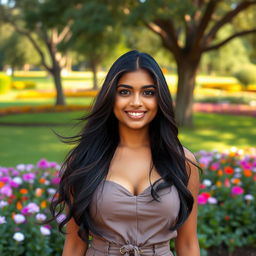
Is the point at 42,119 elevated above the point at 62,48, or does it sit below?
below

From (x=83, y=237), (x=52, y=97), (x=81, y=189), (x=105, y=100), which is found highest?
(x=105, y=100)

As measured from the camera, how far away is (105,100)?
1922mm

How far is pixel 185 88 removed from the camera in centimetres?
1413

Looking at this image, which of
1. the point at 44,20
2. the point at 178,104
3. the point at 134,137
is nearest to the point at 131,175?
the point at 134,137

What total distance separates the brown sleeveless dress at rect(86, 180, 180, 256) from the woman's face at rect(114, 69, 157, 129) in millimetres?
281

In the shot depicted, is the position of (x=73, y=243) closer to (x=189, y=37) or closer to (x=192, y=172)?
(x=192, y=172)

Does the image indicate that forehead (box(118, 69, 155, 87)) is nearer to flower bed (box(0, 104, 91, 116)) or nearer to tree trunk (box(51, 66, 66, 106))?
flower bed (box(0, 104, 91, 116))

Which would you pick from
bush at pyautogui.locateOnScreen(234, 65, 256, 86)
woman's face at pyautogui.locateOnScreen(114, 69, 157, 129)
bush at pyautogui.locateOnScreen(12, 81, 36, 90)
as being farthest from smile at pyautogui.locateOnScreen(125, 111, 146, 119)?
bush at pyautogui.locateOnScreen(12, 81, 36, 90)

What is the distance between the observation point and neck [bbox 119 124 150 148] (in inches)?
79.9

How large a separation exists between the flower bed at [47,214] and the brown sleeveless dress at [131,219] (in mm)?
1331

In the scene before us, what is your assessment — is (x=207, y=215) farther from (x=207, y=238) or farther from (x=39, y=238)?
(x=39, y=238)

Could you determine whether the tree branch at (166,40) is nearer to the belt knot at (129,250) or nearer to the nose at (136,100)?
the nose at (136,100)

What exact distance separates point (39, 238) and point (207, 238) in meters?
1.53

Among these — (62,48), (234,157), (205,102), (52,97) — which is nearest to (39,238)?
(234,157)
